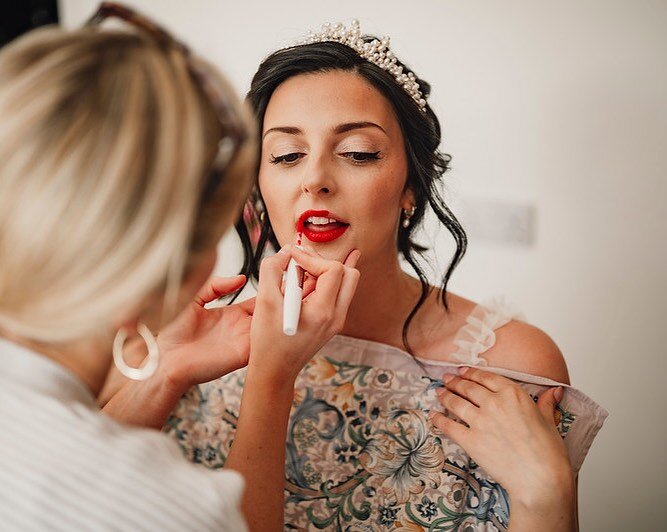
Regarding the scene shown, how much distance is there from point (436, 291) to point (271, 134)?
0.54 metres

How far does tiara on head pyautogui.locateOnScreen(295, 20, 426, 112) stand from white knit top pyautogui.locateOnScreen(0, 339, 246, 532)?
91 cm

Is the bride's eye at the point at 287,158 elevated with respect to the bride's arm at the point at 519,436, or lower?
elevated

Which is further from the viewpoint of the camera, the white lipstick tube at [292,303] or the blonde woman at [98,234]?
the white lipstick tube at [292,303]

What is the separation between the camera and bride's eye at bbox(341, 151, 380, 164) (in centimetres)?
121

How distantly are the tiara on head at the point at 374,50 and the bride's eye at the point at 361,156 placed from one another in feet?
0.59

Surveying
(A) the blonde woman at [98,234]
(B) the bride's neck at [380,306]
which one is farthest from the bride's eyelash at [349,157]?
(A) the blonde woman at [98,234]

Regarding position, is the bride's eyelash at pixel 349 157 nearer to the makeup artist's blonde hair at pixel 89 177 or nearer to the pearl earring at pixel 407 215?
the pearl earring at pixel 407 215

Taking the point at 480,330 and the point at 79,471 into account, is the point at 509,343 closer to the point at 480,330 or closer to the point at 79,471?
the point at 480,330

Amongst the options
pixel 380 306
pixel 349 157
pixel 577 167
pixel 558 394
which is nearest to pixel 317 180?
pixel 349 157

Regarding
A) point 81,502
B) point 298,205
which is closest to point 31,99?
point 81,502

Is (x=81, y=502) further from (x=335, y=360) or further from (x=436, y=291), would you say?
(x=436, y=291)

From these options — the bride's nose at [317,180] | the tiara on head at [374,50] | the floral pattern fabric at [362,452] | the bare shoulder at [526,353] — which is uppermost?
the tiara on head at [374,50]

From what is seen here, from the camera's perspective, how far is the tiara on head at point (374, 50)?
129cm

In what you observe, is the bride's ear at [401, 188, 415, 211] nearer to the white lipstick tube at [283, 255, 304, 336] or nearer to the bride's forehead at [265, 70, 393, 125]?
the bride's forehead at [265, 70, 393, 125]
